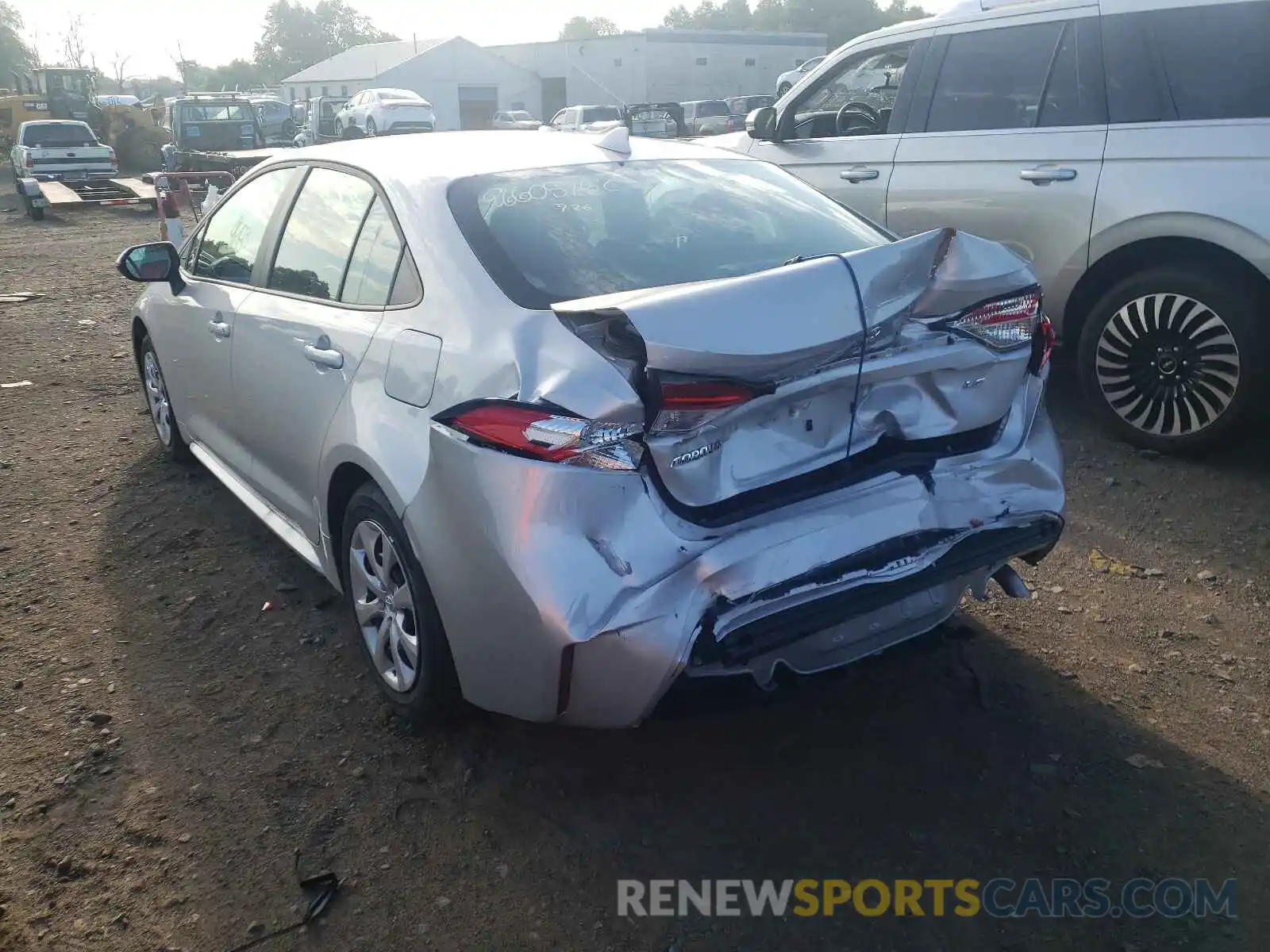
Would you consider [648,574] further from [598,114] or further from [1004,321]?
[598,114]

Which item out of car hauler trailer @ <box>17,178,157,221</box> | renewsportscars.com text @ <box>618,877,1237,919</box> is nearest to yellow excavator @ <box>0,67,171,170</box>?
car hauler trailer @ <box>17,178,157,221</box>

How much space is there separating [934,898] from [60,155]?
928 inches

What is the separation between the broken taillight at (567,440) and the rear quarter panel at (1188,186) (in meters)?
3.47

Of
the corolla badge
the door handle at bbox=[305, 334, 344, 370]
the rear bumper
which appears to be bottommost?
the rear bumper

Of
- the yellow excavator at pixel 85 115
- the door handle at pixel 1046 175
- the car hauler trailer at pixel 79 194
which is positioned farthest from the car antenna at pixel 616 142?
the yellow excavator at pixel 85 115

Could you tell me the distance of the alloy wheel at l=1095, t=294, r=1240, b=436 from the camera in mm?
4629

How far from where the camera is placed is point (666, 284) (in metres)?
2.85

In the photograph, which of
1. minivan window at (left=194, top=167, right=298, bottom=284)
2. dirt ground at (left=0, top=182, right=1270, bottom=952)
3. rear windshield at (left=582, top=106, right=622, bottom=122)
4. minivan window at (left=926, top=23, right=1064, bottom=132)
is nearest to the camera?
dirt ground at (left=0, top=182, right=1270, bottom=952)

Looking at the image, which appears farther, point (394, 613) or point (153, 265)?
point (153, 265)

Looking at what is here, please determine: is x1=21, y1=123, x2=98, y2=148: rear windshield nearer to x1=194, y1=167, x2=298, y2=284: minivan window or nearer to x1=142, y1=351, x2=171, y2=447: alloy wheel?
x1=142, y1=351, x2=171, y2=447: alloy wheel

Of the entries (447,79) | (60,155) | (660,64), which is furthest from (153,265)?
(660,64)

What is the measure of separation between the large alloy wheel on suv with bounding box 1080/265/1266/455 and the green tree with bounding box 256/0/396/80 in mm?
110138

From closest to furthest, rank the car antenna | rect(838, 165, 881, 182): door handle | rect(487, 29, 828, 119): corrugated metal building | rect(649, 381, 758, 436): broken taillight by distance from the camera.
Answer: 1. rect(649, 381, 758, 436): broken taillight
2. the car antenna
3. rect(838, 165, 881, 182): door handle
4. rect(487, 29, 828, 119): corrugated metal building

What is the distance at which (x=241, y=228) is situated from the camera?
13.7 ft
